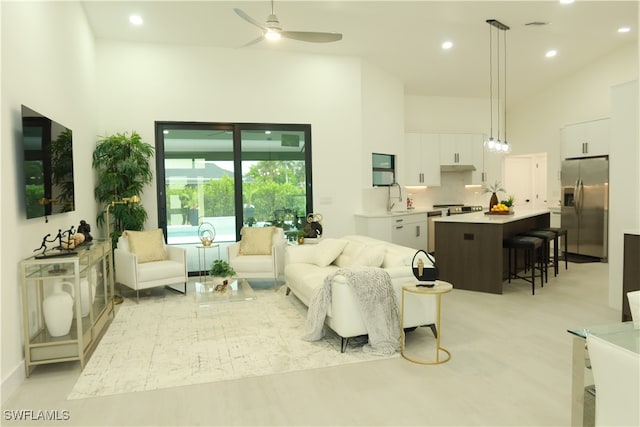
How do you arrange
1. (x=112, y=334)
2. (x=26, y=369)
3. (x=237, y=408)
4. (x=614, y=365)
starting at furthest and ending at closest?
1. (x=112, y=334)
2. (x=26, y=369)
3. (x=237, y=408)
4. (x=614, y=365)

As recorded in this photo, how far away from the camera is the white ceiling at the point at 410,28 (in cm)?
575

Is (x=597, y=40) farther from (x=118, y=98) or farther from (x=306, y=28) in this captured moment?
(x=118, y=98)

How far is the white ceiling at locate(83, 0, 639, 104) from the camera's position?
575cm

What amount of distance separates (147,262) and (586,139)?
777 cm

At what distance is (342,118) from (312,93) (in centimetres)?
66

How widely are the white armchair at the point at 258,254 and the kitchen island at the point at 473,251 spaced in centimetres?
222

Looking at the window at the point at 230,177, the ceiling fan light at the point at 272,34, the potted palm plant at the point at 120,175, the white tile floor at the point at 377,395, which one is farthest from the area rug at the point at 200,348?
the ceiling fan light at the point at 272,34

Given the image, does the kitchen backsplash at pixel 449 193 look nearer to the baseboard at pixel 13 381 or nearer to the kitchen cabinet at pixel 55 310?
the kitchen cabinet at pixel 55 310

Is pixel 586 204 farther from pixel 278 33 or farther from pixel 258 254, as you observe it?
pixel 278 33

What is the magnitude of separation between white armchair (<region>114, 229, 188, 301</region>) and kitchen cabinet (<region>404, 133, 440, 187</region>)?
485 centimetres

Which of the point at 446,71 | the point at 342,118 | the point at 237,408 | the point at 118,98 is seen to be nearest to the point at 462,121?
the point at 446,71

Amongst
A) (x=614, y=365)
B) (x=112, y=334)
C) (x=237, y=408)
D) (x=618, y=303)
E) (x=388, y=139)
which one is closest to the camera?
(x=614, y=365)

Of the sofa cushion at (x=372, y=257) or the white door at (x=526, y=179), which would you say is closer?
the sofa cushion at (x=372, y=257)

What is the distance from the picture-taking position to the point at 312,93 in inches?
292
